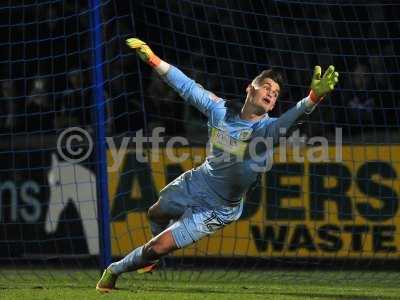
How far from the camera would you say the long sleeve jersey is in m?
7.18

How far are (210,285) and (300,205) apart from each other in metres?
1.91

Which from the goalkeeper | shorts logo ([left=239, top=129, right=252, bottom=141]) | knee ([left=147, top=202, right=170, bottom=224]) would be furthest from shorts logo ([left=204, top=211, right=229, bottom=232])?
shorts logo ([left=239, top=129, right=252, bottom=141])

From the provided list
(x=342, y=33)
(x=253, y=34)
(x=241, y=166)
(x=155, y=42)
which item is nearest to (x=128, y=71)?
(x=155, y=42)

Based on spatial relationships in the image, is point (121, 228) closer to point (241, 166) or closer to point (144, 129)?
point (144, 129)

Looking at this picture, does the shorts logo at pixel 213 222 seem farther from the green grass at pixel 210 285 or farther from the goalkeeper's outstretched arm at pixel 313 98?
the goalkeeper's outstretched arm at pixel 313 98

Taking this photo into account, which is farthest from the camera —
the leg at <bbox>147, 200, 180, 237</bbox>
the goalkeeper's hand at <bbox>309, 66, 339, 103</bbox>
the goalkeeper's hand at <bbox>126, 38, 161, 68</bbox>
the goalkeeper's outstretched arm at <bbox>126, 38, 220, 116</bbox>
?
the leg at <bbox>147, 200, 180, 237</bbox>

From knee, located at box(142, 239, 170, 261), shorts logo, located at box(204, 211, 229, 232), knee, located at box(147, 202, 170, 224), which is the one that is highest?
knee, located at box(147, 202, 170, 224)

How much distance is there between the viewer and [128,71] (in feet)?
38.0

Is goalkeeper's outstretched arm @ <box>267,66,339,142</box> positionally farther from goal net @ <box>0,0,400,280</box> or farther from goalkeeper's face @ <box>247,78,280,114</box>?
goal net @ <box>0,0,400,280</box>

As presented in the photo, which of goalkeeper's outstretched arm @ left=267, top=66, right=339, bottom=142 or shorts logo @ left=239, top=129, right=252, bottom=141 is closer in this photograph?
goalkeeper's outstretched arm @ left=267, top=66, right=339, bottom=142

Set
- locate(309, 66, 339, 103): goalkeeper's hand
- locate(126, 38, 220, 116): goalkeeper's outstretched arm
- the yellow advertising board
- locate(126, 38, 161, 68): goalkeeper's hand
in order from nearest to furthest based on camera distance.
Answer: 1. locate(309, 66, 339, 103): goalkeeper's hand
2. locate(126, 38, 161, 68): goalkeeper's hand
3. locate(126, 38, 220, 116): goalkeeper's outstretched arm
4. the yellow advertising board

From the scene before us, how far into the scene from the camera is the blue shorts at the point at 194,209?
23.8ft

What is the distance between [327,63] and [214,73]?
1.26 metres

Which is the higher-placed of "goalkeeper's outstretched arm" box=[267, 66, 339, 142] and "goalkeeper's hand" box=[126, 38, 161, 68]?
"goalkeeper's hand" box=[126, 38, 161, 68]
